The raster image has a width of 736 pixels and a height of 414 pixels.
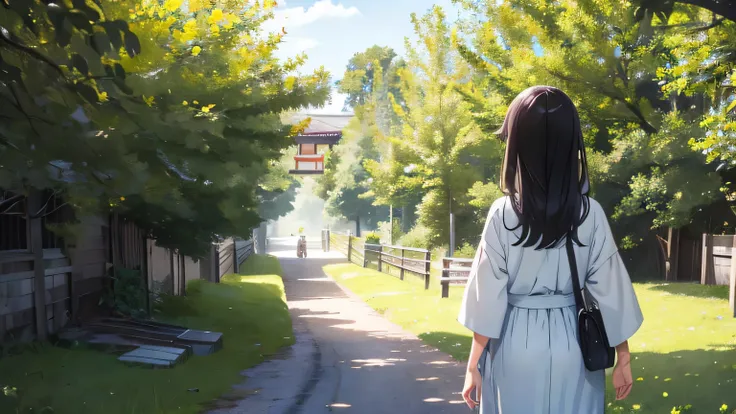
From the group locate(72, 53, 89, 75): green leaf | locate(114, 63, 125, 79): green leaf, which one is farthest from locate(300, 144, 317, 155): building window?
locate(72, 53, 89, 75): green leaf

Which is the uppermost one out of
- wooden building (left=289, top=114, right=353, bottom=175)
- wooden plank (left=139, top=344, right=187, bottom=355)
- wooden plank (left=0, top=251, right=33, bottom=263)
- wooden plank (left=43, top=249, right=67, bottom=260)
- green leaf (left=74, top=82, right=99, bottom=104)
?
wooden building (left=289, top=114, right=353, bottom=175)

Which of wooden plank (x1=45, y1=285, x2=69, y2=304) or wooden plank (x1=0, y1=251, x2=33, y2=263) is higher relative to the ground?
wooden plank (x1=0, y1=251, x2=33, y2=263)

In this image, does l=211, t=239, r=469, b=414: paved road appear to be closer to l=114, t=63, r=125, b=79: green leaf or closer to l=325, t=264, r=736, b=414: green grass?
l=325, t=264, r=736, b=414: green grass

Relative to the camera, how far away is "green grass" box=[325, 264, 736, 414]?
7527 mm

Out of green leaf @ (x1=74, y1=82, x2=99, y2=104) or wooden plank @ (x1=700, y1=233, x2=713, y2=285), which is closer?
green leaf @ (x1=74, y1=82, x2=99, y2=104)

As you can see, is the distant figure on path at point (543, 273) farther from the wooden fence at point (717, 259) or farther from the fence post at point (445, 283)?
the fence post at point (445, 283)

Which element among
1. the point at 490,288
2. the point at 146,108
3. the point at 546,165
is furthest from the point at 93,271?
the point at 546,165

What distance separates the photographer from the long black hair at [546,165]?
3.36 metres

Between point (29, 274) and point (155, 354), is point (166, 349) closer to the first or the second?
point (155, 354)

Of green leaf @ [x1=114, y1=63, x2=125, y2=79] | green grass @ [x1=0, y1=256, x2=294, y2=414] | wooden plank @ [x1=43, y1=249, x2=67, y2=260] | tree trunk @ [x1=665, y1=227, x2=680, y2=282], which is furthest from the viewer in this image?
tree trunk @ [x1=665, y1=227, x2=680, y2=282]

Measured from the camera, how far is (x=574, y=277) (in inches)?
136

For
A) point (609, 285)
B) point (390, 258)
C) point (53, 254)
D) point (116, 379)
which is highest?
point (609, 285)

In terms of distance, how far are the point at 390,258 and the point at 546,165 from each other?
1052 inches

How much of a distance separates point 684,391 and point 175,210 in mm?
6619
